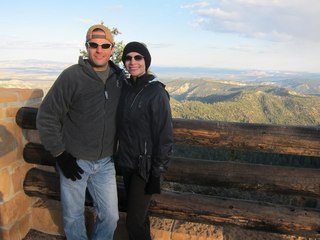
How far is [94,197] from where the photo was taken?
2.88 metres

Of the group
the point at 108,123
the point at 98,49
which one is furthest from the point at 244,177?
the point at 98,49

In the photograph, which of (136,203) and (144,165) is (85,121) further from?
(136,203)

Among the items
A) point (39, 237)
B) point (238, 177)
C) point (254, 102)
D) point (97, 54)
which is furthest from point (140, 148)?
point (254, 102)

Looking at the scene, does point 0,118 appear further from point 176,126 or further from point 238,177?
point 238,177

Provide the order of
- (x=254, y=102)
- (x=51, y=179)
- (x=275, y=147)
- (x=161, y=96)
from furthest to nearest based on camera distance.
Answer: (x=254, y=102), (x=51, y=179), (x=275, y=147), (x=161, y=96)

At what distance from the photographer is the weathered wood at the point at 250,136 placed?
9.27ft

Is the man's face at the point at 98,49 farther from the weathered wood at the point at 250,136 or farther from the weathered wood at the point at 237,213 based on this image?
the weathered wood at the point at 237,213

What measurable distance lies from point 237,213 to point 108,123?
1.52 metres

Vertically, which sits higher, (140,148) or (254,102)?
(140,148)

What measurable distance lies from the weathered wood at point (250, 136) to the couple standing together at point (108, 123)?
1.86 ft

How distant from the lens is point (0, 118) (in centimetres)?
303

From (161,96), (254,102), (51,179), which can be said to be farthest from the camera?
(254,102)

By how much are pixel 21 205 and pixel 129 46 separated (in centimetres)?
219

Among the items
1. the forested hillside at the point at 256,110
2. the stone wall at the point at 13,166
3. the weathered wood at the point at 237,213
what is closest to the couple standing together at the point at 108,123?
the weathered wood at the point at 237,213
